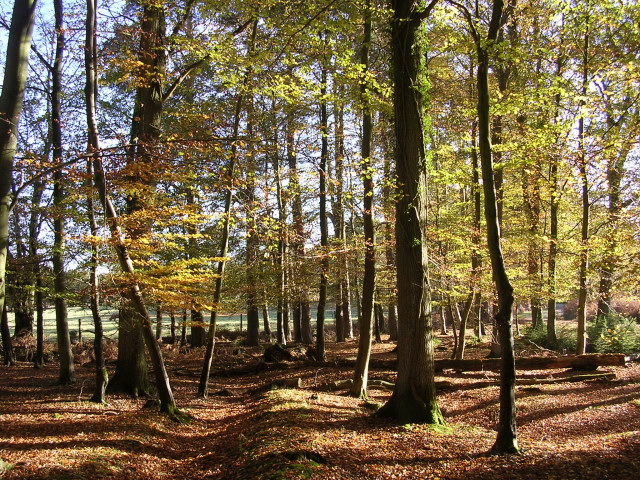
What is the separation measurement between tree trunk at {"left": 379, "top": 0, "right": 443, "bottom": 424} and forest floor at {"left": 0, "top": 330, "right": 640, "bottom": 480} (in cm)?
46

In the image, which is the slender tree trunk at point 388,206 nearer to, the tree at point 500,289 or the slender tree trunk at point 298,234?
the tree at point 500,289

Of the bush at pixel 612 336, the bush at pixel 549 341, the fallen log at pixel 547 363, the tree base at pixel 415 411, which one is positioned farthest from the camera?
the bush at pixel 549 341

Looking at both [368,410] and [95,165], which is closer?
[95,165]

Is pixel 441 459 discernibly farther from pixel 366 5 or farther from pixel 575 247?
pixel 575 247

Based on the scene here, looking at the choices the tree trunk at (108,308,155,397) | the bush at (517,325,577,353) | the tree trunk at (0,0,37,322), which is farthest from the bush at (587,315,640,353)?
the tree trunk at (0,0,37,322)

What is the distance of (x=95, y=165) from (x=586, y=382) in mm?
12821

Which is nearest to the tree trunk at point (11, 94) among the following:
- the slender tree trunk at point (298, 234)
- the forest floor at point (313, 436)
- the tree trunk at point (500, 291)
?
the forest floor at point (313, 436)

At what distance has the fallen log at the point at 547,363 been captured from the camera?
11891mm

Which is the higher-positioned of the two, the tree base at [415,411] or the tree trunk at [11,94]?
the tree trunk at [11,94]

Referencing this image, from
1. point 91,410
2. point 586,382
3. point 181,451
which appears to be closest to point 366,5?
point 181,451

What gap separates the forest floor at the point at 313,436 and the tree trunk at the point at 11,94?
2.54 metres

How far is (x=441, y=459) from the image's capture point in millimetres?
5367

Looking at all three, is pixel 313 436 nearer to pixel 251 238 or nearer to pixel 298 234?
pixel 298 234

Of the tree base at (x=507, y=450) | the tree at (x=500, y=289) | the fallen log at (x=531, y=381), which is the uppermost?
the tree at (x=500, y=289)
